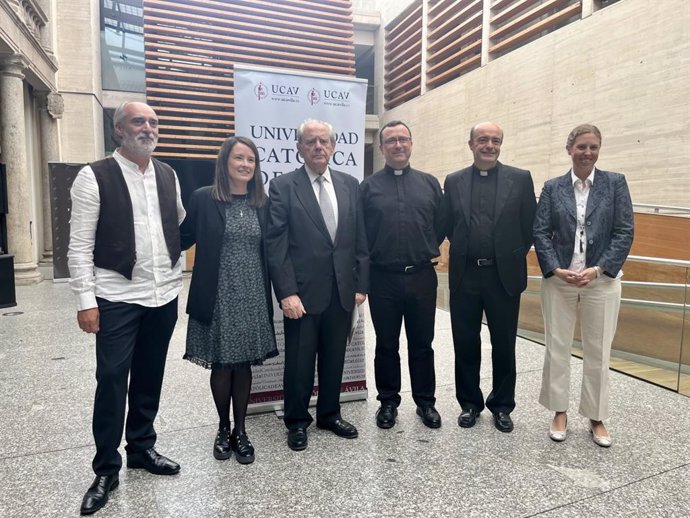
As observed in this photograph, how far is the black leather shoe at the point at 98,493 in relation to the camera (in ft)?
6.07

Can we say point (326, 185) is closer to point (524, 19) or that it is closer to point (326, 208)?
point (326, 208)

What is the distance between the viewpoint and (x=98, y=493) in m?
1.90

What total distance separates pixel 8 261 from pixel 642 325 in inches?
271

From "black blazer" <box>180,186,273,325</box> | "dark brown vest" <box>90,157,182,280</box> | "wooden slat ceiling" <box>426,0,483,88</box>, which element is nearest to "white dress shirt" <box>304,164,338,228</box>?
"black blazer" <box>180,186,273,325</box>

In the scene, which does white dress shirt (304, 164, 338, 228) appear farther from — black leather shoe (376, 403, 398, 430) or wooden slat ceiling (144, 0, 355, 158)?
wooden slat ceiling (144, 0, 355, 158)

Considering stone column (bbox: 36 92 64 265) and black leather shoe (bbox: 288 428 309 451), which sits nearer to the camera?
black leather shoe (bbox: 288 428 309 451)

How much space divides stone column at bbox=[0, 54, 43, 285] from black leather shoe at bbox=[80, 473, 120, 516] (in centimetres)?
701

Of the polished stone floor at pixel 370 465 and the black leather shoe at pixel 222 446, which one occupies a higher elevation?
the black leather shoe at pixel 222 446

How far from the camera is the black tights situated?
225 cm

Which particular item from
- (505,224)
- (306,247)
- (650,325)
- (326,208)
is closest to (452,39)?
(650,325)

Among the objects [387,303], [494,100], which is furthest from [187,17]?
[387,303]

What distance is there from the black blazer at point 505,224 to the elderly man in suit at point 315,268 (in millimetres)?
517

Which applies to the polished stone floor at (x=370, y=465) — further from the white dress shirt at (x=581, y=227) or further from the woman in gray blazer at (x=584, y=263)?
the white dress shirt at (x=581, y=227)

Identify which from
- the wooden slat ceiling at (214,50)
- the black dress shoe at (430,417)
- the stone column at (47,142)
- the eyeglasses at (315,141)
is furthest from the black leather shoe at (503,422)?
the wooden slat ceiling at (214,50)
